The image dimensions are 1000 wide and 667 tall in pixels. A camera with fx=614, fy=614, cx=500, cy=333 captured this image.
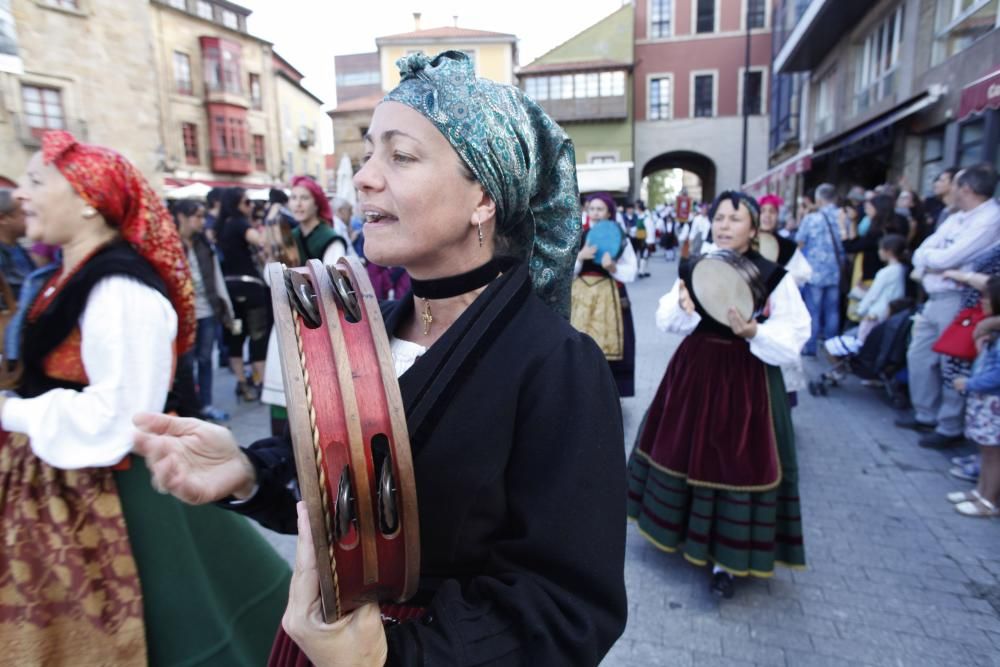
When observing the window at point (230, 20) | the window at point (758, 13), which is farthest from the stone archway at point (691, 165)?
→ the window at point (230, 20)

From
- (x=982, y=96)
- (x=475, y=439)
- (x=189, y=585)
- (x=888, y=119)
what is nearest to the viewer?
(x=475, y=439)

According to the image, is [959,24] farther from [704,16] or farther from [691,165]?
[691,165]

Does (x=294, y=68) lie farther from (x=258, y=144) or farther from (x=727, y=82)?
(x=727, y=82)

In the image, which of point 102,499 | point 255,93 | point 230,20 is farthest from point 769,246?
point 230,20

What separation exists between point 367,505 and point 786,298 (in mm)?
2795

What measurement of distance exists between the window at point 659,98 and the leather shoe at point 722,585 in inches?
1190

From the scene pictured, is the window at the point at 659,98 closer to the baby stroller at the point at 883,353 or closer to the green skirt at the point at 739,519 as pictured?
the baby stroller at the point at 883,353

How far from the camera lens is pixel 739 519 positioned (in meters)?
2.95

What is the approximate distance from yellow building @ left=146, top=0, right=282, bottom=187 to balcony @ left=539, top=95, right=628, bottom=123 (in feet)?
51.5

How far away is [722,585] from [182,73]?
34.5 meters

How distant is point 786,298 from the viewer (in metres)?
3.08

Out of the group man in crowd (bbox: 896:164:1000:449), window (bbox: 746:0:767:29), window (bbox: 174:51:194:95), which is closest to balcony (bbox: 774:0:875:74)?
window (bbox: 746:0:767:29)

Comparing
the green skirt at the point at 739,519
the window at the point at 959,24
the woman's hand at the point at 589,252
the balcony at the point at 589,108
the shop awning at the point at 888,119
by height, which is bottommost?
the green skirt at the point at 739,519

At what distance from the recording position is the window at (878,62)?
39.9 feet
